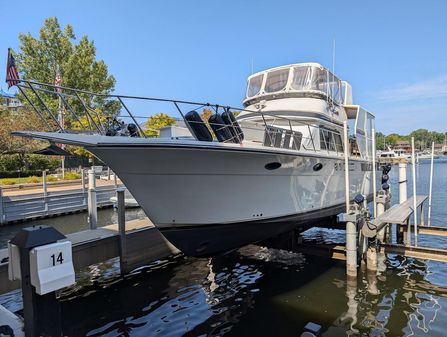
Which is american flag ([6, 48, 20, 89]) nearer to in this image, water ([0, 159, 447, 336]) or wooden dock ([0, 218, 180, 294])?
wooden dock ([0, 218, 180, 294])

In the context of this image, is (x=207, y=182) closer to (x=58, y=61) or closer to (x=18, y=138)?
(x=18, y=138)

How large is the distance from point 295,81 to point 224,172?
4452mm

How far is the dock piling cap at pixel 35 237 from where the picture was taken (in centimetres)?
254

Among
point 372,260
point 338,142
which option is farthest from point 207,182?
point 338,142

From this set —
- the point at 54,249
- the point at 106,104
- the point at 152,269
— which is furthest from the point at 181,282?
the point at 106,104

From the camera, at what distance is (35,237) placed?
2.57 metres

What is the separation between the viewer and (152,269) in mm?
7891

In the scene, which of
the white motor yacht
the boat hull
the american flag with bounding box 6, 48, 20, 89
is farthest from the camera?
the boat hull

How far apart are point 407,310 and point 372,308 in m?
0.56

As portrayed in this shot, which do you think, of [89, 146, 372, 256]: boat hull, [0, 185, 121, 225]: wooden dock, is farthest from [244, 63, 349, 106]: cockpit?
[0, 185, 121, 225]: wooden dock

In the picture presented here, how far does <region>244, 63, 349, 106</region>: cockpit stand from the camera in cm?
884

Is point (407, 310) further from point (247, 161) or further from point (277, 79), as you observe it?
point (277, 79)

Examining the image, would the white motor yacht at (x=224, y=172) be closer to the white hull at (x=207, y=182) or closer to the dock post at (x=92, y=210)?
the white hull at (x=207, y=182)

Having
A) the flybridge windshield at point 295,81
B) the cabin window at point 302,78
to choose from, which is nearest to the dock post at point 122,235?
the flybridge windshield at point 295,81
